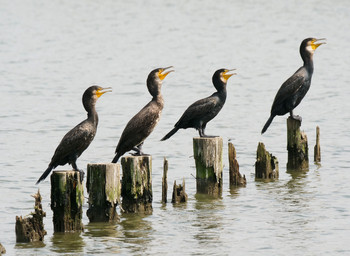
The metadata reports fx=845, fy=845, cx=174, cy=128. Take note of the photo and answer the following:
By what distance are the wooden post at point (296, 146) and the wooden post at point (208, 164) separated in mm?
2070

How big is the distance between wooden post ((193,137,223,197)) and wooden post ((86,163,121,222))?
1.78 metres

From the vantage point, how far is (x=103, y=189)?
33.8ft

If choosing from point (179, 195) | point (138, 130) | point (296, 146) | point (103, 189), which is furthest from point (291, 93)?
point (103, 189)

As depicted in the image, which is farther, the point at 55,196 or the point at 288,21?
the point at 288,21

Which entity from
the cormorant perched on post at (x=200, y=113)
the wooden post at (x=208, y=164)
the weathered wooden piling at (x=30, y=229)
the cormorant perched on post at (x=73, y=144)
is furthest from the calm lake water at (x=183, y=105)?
the cormorant perched on post at (x=200, y=113)

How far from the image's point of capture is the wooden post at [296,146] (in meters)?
13.7

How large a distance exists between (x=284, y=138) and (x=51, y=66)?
16297mm

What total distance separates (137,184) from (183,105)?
42.6ft

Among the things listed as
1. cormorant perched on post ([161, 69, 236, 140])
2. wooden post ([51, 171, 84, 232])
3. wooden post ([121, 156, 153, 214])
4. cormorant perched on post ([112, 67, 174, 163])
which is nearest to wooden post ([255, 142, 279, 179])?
cormorant perched on post ([161, 69, 236, 140])

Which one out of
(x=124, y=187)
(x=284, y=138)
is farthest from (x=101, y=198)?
(x=284, y=138)

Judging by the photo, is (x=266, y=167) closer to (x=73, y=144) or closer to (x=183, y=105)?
(x=73, y=144)

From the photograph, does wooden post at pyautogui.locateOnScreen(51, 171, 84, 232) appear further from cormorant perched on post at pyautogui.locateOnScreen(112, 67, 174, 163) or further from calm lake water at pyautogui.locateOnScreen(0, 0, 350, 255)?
cormorant perched on post at pyautogui.locateOnScreen(112, 67, 174, 163)

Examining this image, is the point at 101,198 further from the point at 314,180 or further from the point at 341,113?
the point at 341,113

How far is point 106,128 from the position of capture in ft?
65.7
